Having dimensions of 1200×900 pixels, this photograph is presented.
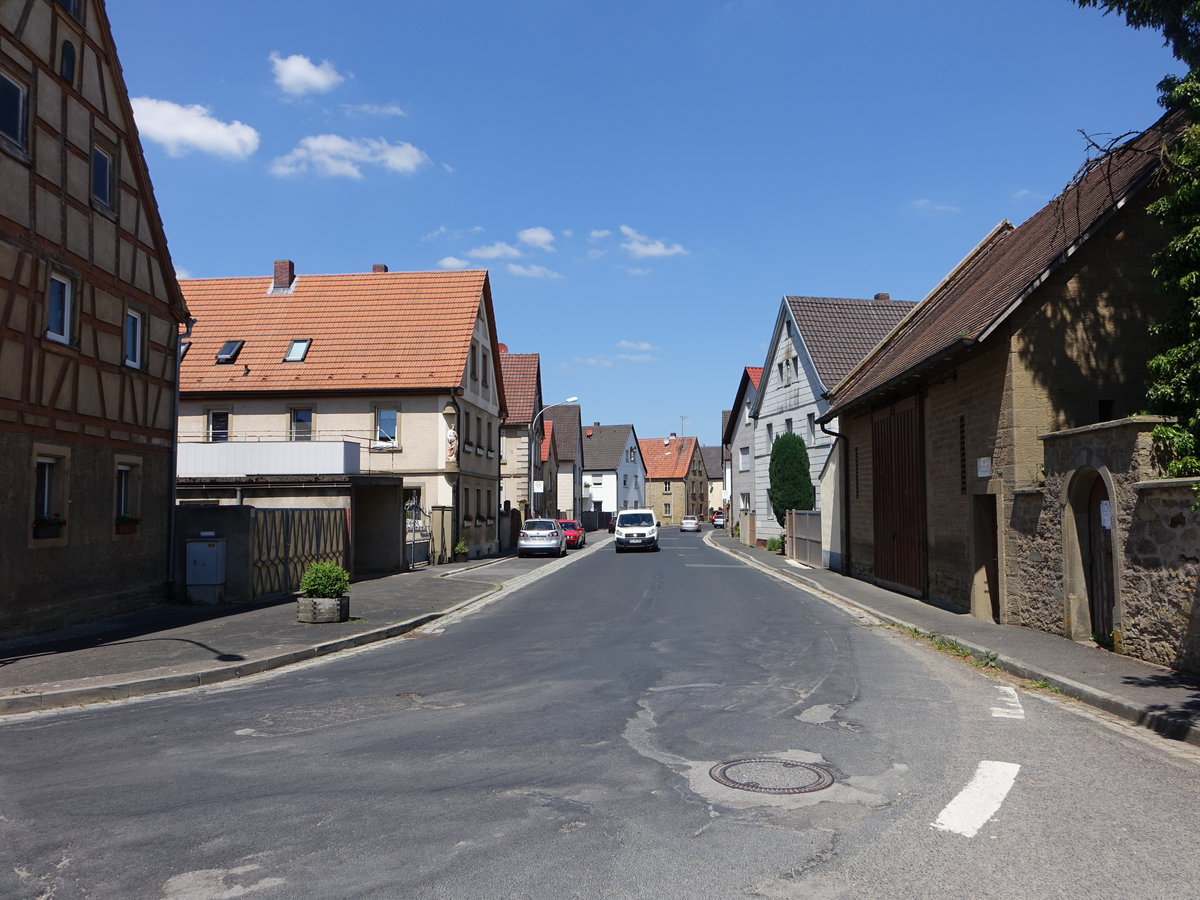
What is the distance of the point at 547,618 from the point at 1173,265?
34.1 feet

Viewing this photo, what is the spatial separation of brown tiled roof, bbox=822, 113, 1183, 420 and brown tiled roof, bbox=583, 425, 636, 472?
69.1 m

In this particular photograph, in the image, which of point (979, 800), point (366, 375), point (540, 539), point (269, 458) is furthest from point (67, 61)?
point (540, 539)

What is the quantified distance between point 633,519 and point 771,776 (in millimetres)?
35949

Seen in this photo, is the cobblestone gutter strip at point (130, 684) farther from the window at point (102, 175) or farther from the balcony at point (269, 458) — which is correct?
the balcony at point (269, 458)

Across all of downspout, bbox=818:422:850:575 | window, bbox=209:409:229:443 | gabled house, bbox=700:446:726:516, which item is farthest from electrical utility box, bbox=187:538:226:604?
gabled house, bbox=700:446:726:516

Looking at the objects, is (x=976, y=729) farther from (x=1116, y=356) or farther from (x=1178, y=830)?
(x=1116, y=356)

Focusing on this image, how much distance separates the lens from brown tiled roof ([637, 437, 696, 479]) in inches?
4518

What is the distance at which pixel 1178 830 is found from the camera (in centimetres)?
513

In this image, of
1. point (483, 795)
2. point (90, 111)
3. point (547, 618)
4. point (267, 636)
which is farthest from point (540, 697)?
point (90, 111)

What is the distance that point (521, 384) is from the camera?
52750mm

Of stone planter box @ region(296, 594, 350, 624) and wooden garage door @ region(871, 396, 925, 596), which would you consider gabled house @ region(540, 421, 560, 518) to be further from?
stone planter box @ region(296, 594, 350, 624)

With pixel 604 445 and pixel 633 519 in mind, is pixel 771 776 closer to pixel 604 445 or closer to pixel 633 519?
pixel 633 519

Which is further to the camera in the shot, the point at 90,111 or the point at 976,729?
the point at 90,111

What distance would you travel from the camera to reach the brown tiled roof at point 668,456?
115 m
